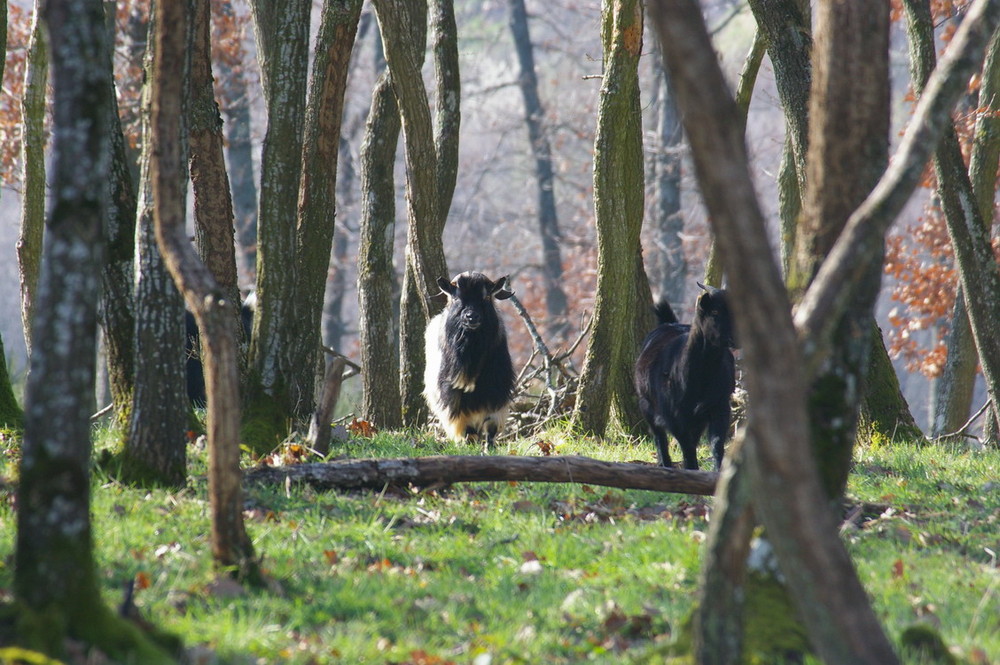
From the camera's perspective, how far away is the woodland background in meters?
20.0

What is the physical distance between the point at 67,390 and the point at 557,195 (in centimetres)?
3990

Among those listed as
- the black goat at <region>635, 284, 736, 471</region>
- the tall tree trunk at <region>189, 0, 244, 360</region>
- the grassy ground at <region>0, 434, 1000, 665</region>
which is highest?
the tall tree trunk at <region>189, 0, 244, 360</region>

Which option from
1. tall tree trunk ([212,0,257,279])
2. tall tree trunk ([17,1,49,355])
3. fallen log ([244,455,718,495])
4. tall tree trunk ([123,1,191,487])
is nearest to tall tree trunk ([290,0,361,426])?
fallen log ([244,455,718,495])

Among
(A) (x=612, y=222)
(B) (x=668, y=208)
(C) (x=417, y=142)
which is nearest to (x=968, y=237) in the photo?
(A) (x=612, y=222)

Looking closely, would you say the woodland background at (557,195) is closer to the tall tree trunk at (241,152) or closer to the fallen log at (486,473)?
the tall tree trunk at (241,152)

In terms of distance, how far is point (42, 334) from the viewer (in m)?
3.49

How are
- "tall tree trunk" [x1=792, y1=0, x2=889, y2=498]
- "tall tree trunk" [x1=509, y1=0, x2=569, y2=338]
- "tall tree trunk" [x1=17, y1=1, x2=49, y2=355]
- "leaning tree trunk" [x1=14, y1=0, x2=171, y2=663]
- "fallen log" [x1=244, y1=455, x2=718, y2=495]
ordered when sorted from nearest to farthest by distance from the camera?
1. "leaning tree trunk" [x1=14, y1=0, x2=171, y2=663]
2. "tall tree trunk" [x1=792, y1=0, x2=889, y2=498]
3. "fallen log" [x1=244, y1=455, x2=718, y2=495]
4. "tall tree trunk" [x1=17, y1=1, x2=49, y2=355]
5. "tall tree trunk" [x1=509, y1=0, x2=569, y2=338]

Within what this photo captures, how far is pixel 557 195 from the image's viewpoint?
42.7m

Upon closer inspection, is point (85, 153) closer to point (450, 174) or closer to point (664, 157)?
point (450, 174)

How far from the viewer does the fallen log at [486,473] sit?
6.74 meters

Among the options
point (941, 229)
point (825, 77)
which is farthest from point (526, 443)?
point (941, 229)

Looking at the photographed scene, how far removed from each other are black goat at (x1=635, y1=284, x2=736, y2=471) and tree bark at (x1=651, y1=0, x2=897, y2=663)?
233 inches

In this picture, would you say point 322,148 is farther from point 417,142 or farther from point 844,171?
point 844,171

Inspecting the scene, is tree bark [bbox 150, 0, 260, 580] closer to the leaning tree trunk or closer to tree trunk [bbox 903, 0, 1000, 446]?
the leaning tree trunk
